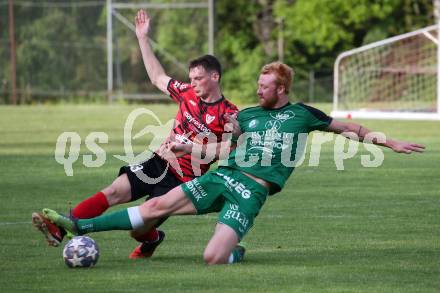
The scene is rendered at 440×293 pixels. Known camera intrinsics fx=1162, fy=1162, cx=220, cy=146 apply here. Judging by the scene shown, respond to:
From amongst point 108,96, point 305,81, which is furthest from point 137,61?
point 305,81

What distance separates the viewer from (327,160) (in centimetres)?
1950

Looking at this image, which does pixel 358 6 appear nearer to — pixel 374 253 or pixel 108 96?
pixel 108 96

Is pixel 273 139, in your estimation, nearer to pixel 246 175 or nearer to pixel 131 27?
pixel 246 175

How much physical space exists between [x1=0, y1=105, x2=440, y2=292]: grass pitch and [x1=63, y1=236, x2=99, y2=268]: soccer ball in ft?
0.25

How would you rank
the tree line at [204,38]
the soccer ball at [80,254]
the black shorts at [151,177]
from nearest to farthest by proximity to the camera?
the soccer ball at [80,254]
the black shorts at [151,177]
the tree line at [204,38]

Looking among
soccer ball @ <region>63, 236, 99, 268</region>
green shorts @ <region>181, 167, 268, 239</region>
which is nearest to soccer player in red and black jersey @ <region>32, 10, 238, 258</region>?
green shorts @ <region>181, 167, 268, 239</region>

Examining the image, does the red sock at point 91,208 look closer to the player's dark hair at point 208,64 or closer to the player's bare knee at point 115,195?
the player's bare knee at point 115,195

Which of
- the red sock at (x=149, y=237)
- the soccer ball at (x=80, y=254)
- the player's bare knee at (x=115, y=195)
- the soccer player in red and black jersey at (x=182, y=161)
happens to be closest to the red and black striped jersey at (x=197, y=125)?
the soccer player in red and black jersey at (x=182, y=161)

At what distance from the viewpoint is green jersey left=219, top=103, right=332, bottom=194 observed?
30.3 feet

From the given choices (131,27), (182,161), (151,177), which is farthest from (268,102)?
(131,27)

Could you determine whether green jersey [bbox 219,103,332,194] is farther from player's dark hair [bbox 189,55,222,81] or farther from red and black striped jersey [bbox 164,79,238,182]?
player's dark hair [bbox 189,55,222,81]

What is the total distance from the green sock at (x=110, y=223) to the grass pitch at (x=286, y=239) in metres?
0.29

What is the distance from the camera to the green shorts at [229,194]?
908cm

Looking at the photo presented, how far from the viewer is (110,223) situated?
8.98m
